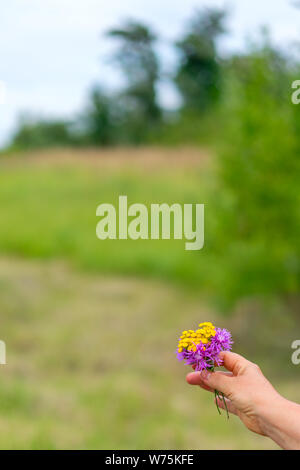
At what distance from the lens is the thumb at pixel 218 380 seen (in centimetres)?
122

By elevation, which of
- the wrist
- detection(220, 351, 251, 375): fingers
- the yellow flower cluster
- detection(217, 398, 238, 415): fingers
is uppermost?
the yellow flower cluster

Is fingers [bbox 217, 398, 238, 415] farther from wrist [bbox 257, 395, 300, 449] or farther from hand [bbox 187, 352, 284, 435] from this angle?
wrist [bbox 257, 395, 300, 449]

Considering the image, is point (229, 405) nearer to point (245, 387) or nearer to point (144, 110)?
point (245, 387)

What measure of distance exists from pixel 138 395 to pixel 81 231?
9994 mm

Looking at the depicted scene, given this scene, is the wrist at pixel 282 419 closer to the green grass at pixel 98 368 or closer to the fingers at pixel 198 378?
the fingers at pixel 198 378

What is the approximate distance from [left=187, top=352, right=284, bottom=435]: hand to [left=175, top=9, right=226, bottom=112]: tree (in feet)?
31.6

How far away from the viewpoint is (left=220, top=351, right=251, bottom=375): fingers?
1.21 meters

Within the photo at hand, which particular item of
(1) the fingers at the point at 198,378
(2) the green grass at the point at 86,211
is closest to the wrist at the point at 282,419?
(1) the fingers at the point at 198,378

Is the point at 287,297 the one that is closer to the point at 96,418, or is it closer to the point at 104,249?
the point at 96,418

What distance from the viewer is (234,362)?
48.6 inches

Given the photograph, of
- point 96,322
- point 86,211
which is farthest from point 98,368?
point 86,211

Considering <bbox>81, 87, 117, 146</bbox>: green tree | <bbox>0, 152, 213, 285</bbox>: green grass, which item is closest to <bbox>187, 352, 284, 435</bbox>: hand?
<bbox>0, 152, 213, 285</bbox>: green grass

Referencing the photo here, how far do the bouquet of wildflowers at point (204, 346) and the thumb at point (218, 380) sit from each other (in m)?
0.01
